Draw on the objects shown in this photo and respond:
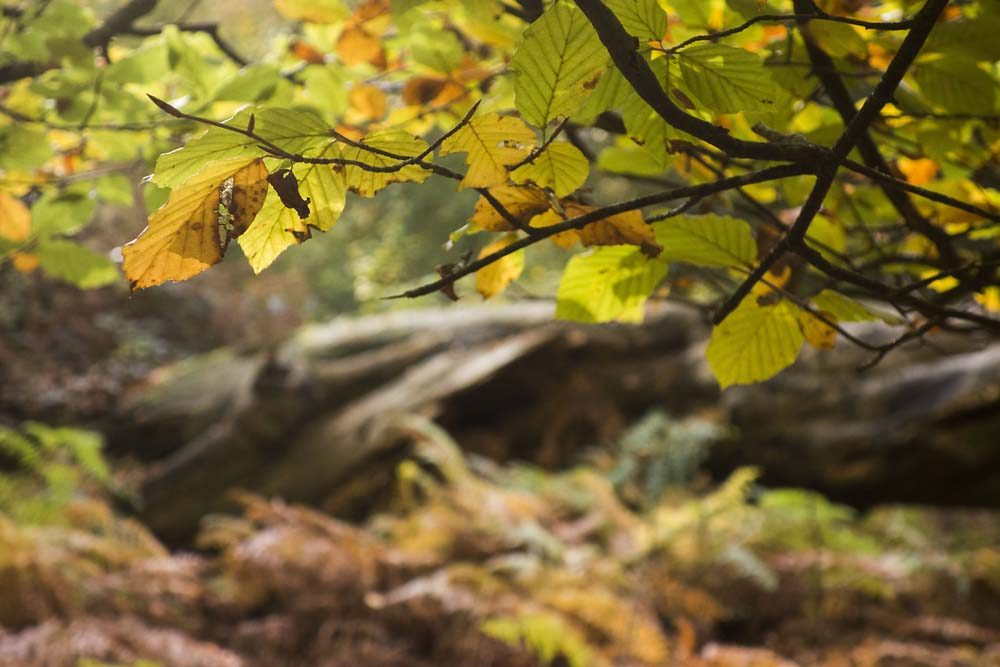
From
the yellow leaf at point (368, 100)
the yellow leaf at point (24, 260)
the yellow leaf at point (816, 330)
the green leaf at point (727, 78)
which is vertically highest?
the yellow leaf at point (368, 100)

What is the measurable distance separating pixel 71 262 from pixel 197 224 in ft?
1.89

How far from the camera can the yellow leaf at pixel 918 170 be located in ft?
2.76

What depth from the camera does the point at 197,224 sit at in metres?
0.42

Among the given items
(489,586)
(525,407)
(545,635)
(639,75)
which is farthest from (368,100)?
(525,407)

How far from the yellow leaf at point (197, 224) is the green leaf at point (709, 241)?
12.6 inches

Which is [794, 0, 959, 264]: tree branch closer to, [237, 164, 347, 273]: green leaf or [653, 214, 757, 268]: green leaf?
[653, 214, 757, 268]: green leaf

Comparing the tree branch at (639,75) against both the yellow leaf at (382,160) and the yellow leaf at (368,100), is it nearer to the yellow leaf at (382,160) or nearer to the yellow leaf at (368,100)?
the yellow leaf at (382,160)

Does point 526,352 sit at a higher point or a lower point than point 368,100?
lower

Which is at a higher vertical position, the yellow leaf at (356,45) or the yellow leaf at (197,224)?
the yellow leaf at (356,45)

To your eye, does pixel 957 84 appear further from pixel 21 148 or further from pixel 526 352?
pixel 526 352

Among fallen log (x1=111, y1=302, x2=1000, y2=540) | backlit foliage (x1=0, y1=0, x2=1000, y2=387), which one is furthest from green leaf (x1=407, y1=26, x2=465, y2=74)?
fallen log (x1=111, y1=302, x2=1000, y2=540)

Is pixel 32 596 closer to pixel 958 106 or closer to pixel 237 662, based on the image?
pixel 237 662

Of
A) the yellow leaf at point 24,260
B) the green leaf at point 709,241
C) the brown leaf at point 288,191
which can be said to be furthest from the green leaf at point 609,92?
the yellow leaf at point 24,260

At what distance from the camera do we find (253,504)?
310 cm
